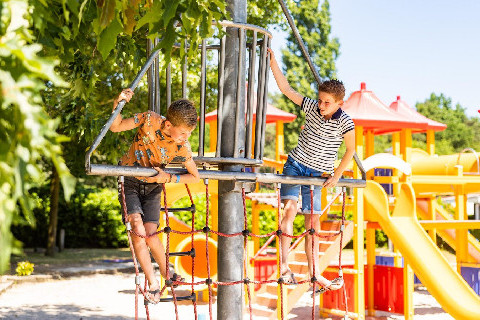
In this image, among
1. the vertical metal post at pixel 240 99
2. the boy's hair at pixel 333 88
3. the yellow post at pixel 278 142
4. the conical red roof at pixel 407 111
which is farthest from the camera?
the conical red roof at pixel 407 111

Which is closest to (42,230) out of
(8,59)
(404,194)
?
(404,194)

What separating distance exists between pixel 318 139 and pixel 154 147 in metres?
1.35

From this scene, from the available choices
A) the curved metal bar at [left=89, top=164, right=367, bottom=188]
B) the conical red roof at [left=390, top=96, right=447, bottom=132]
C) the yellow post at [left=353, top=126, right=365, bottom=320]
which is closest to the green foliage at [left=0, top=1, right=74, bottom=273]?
the curved metal bar at [left=89, top=164, right=367, bottom=188]

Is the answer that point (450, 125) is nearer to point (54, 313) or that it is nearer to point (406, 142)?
point (406, 142)

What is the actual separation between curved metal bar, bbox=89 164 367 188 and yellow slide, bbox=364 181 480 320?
4.19 metres

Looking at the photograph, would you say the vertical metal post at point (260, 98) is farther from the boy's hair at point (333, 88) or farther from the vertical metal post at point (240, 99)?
the boy's hair at point (333, 88)

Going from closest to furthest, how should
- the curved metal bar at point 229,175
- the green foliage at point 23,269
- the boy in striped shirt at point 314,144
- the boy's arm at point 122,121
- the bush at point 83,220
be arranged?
1. the curved metal bar at point 229,175
2. the boy's arm at point 122,121
3. the boy in striped shirt at point 314,144
4. the green foliage at point 23,269
5. the bush at point 83,220

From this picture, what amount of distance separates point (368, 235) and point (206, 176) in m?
8.12

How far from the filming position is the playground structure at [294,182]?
4.19 meters

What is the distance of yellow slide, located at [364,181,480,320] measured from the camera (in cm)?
811

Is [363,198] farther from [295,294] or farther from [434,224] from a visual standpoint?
[295,294]

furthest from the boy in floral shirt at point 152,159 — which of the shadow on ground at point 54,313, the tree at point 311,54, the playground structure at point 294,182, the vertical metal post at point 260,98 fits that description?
the tree at point 311,54

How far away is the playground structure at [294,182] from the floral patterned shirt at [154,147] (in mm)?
137

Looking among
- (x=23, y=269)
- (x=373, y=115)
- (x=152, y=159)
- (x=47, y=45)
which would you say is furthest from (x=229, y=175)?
(x=23, y=269)
